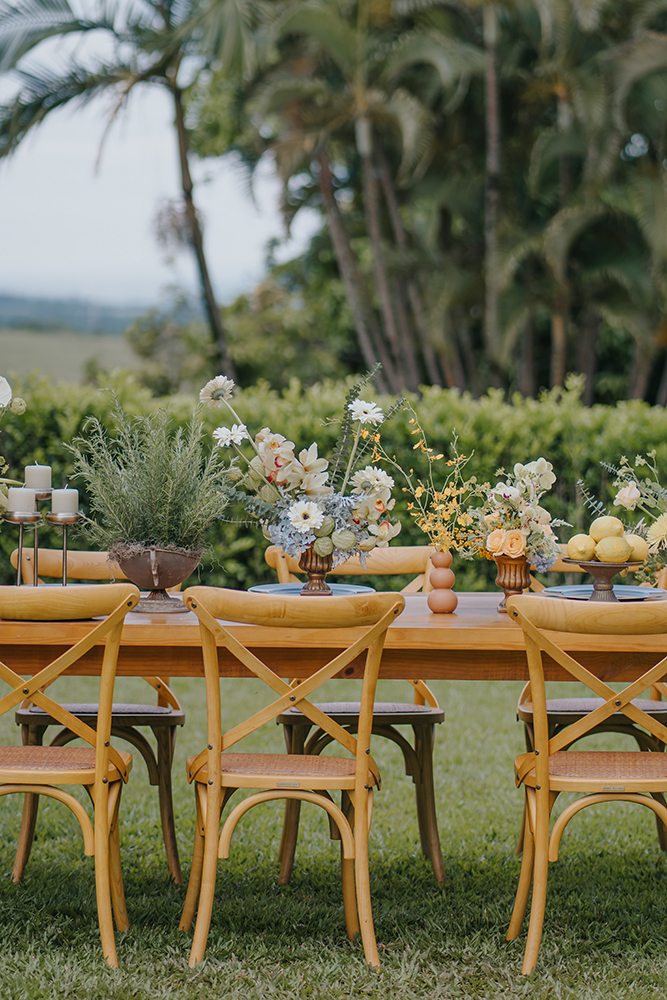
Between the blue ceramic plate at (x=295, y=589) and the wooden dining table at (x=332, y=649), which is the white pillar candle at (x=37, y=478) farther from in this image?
the blue ceramic plate at (x=295, y=589)

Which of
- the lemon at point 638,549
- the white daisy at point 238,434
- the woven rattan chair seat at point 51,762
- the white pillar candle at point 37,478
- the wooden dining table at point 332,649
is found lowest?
the woven rattan chair seat at point 51,762

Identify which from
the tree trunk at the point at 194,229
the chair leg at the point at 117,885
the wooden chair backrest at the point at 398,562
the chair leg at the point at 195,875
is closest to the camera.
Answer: the chair leg at the point at 195,875

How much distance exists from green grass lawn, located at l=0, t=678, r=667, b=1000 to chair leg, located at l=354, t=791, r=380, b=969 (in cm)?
7

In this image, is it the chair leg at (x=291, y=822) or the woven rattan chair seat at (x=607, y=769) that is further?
the chair leg at (x=291, y=822)

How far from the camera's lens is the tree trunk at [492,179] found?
12172 millimetres

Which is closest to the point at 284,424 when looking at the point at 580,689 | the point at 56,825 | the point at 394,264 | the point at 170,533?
the point at 580,689

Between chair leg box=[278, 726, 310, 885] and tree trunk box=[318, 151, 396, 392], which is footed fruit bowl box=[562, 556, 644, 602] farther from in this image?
tree trunk box=[318, 151, 396, 392]

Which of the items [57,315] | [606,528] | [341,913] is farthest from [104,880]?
[57,315]

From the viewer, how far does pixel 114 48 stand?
998cm

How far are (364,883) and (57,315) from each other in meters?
22.0

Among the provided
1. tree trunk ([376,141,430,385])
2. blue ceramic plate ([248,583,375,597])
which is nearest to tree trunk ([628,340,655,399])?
tree trunk ([376,141,430,385])

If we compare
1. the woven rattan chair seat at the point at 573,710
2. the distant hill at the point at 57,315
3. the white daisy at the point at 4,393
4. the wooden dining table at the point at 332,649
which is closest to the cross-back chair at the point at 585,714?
the woven rattan chair seat at the point at 573,710

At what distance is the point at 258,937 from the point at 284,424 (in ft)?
14.7

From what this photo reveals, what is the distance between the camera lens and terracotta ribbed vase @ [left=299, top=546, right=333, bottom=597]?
297 cm
